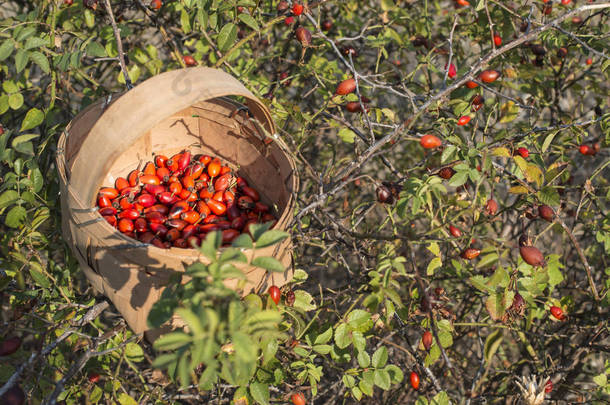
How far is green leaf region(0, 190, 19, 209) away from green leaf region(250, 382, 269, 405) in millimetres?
959

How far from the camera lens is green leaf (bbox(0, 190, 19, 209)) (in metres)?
1.58

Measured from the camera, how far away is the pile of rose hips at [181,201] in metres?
1.85

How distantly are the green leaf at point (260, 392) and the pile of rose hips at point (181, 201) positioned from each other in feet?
1.96

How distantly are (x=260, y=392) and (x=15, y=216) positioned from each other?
0.95 m

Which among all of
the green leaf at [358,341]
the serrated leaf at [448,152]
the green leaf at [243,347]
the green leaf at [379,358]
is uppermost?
the green leaf at [243,347]

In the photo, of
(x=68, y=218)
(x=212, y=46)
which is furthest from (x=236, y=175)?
(x=68, y=218)

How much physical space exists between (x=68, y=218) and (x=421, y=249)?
192cm

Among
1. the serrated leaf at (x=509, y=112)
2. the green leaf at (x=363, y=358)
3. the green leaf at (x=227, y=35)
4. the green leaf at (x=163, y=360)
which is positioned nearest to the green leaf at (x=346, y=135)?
the green leaf at (x=227, y=35)

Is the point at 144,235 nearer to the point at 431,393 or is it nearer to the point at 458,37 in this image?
the point at 431,393

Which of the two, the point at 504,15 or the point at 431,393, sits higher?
the point at 504,15

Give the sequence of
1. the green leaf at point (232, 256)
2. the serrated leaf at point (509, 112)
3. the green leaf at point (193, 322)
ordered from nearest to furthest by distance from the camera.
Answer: the green leaf at point (193, 322), the green leaf at point (232, 256), the serrated leaf at point (509, 112)

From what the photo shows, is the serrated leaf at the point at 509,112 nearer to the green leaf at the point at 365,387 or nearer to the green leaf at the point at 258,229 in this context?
the green leaf at the point at 365,387

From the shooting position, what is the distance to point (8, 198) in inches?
62.3

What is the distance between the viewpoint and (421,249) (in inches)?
112
